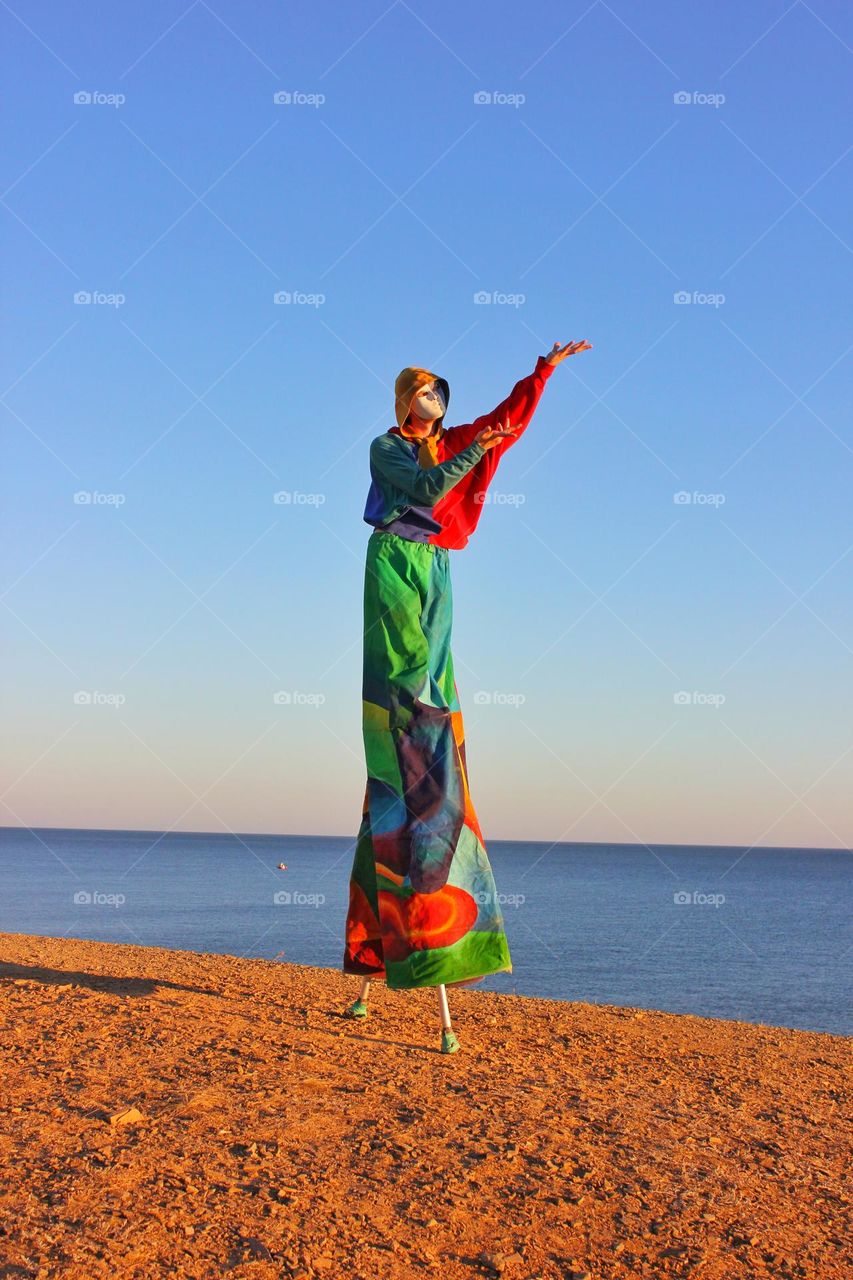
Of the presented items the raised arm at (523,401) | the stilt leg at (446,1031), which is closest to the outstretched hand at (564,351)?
the raised arm at (523,401)

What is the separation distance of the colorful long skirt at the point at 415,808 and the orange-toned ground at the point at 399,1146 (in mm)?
552

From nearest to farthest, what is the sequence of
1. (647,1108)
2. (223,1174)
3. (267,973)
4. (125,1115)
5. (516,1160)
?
(223,1174) → (516,1160) → (125,1115) → (647,1108) → (267,973)

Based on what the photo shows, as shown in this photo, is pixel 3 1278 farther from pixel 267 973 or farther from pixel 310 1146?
pixel 267 973

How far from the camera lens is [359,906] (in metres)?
7.18

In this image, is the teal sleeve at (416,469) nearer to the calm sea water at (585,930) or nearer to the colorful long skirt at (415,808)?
the colorful long skirt at (415,808)

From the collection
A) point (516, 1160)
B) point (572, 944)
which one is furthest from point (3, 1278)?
point (572, 944)

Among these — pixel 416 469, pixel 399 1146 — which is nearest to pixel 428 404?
pixel 416 469

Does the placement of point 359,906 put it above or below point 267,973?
above

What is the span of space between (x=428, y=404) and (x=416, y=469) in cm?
59

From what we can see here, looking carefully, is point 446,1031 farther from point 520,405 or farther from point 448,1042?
point 520,405

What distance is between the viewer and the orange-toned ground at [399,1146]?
3.77 metres

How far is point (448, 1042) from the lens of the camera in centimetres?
652

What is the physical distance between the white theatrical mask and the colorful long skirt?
86 cm

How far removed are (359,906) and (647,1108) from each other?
7.64 feet
